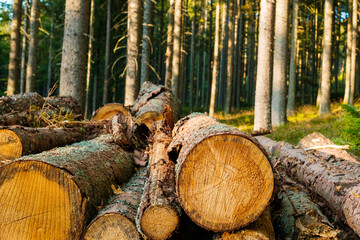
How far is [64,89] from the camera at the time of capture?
26.1ft

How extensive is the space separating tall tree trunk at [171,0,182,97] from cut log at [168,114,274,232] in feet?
42.5

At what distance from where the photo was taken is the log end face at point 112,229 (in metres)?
2.46

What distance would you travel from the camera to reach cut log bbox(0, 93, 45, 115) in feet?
17.3

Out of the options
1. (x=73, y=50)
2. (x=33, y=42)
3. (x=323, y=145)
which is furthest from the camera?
(x=33, y=42)

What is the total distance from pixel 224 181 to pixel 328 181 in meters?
1.50

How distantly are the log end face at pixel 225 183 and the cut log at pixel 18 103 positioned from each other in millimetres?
3808

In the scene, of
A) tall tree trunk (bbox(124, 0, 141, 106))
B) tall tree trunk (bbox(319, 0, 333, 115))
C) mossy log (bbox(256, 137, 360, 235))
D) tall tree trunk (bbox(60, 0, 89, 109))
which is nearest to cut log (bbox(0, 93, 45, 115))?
tall tree trunk (bbox(60, 0, 89, 109))

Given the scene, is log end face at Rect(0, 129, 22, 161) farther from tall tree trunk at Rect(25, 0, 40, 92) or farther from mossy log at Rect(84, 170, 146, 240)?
tall tree trunk at Rect(25, 0, 40, 92)

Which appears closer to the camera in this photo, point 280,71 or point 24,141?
point 24,141

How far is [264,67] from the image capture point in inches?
376

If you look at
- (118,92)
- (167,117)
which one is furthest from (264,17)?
(118,92)

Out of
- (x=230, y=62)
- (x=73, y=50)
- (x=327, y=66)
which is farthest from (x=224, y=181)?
(x=230, y=62)

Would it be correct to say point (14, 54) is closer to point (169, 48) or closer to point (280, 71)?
point (169, 48)

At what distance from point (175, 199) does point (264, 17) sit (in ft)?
27.1
